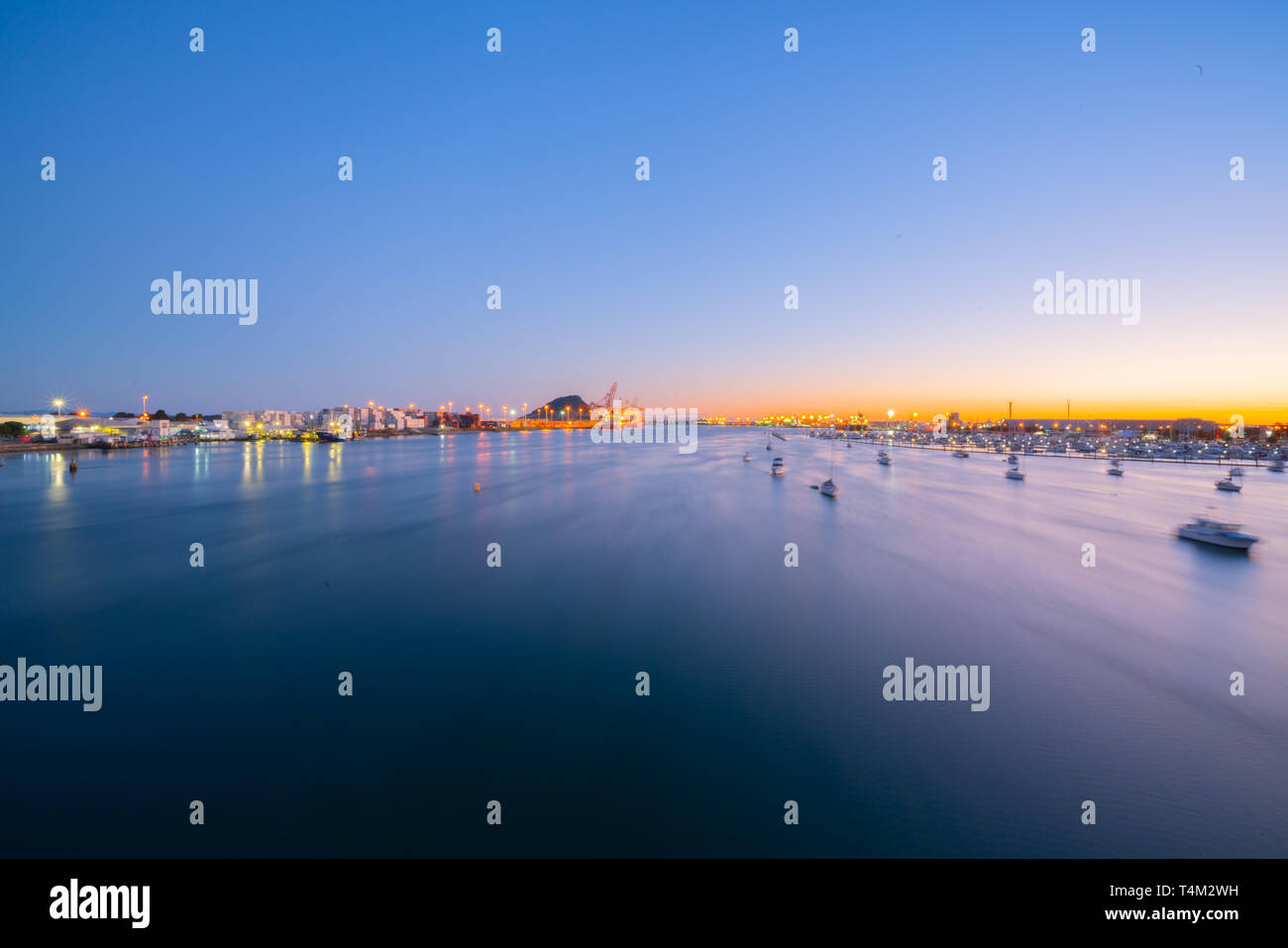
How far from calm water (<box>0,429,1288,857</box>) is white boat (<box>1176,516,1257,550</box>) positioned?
1.91 metres

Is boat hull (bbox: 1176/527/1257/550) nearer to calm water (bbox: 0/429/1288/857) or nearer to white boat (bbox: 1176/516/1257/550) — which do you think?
white boat (bbox: 1176/516/1257/550)

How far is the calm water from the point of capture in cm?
647

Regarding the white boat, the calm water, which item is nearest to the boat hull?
the white boat

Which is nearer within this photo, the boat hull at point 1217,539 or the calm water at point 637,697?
the calm water at point 637,697

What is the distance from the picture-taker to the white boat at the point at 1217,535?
2261 cm

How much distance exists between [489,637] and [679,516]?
18.3 meters

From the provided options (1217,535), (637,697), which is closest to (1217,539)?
(1217,535)

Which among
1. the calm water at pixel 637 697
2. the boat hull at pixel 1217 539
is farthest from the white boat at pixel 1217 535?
the calm water at pixel 637 697

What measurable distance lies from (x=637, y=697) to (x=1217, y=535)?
96.7 ft

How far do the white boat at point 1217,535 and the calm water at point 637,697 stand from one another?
1.91m

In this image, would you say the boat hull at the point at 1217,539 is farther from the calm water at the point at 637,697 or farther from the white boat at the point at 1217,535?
the calm water at the point at 637,697

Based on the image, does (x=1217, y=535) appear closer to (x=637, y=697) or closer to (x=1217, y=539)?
(x=1217, y=539)

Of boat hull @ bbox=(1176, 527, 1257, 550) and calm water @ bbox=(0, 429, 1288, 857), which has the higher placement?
boat hull @ bbox=(1176, 527, 1257, 550)

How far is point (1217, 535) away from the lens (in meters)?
23.5
